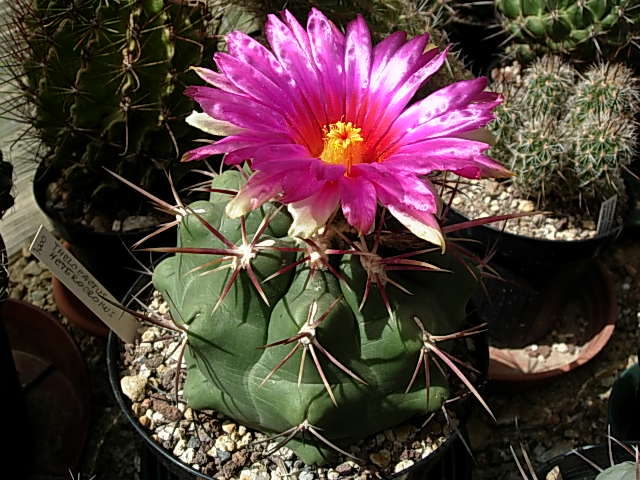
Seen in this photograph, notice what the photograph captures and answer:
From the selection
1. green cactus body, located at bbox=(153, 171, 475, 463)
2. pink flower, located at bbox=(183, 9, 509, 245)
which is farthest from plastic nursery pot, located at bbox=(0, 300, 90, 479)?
pink flower, located at bbox=(183, 9, 509, 245)

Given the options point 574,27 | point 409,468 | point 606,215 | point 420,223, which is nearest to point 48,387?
point 409,468

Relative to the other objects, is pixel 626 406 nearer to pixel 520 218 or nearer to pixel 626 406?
pixel 626 406

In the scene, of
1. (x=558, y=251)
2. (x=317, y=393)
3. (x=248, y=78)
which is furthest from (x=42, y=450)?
(x=558, y=251)

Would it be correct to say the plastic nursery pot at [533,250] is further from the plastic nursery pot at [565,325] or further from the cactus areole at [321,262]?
the cactus areole at [321,262]

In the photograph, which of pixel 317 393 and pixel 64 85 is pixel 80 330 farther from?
pixel 317 393

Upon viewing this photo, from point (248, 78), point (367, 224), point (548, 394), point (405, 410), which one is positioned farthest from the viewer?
point (548, 394)

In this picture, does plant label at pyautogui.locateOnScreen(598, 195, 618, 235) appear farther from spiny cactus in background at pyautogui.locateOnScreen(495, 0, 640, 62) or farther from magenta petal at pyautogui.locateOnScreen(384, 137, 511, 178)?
magenta petal at pyautogui.locateOnScreen(384, 137, 511, 178)
